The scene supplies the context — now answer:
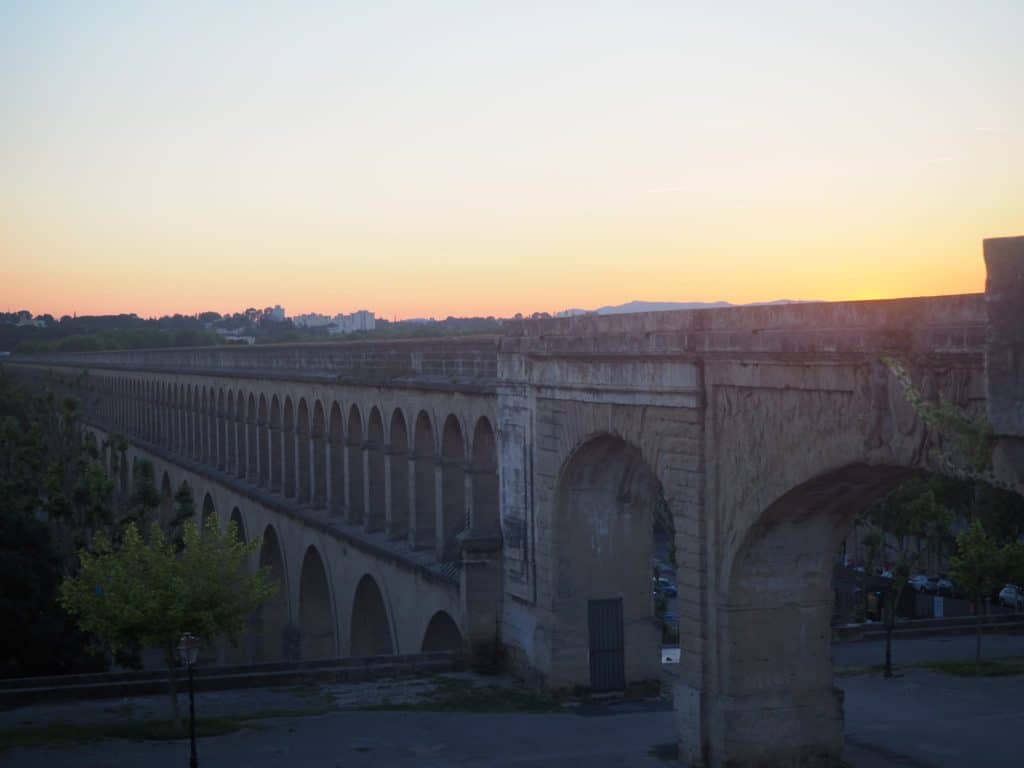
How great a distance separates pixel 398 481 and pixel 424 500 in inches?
73.0

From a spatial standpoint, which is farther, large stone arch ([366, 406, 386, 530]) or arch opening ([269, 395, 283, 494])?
arch opening ([269, 395, 283, 494])

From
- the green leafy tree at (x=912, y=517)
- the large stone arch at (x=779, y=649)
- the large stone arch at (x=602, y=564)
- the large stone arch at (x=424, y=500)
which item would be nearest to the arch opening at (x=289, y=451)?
the large stone arch at (x=424, y=500)

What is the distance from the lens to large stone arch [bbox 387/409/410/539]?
2788 centimetres

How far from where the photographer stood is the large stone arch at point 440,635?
24156 mm

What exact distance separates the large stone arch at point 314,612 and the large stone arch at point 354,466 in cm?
273

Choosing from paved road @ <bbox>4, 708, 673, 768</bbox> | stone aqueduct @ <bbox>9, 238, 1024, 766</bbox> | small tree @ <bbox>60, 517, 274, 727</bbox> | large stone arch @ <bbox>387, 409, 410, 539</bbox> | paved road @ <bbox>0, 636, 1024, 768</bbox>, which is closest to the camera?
stone aqueduct @ <bbox>9, 238, 1024, 766</bbox>

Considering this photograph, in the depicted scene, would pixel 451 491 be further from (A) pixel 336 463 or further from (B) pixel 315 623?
(B) pixel 315 623

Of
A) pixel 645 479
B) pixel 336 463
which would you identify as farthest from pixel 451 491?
pixel 336 463

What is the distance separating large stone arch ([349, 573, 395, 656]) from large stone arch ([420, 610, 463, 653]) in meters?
4.95

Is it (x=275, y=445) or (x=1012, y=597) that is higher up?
(x=275, y=445)

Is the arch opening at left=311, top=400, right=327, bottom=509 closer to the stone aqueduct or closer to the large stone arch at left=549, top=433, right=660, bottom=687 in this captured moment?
the stone aqueduct

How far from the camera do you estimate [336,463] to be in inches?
1325

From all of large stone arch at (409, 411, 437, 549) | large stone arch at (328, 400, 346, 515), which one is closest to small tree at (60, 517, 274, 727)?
large stone arch at (409, 411, 437, 549)

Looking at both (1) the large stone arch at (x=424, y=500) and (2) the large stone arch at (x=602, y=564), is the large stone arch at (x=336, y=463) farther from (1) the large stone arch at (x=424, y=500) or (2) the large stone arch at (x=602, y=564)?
(2) the large stone arch at (x=602, y=564)
